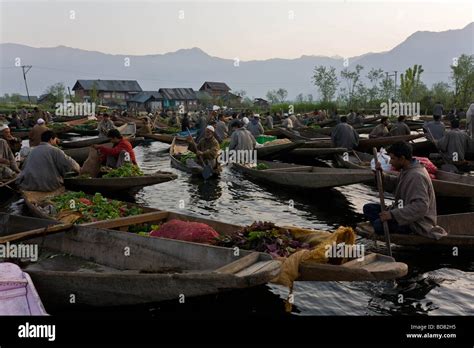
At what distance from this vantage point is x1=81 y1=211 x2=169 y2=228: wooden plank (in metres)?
7.33

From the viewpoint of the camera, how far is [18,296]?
515 centimetres

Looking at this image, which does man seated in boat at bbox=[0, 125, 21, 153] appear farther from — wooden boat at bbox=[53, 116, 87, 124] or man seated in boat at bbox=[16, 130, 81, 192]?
wooden boat at bbox=[53, 116, 87, 124]

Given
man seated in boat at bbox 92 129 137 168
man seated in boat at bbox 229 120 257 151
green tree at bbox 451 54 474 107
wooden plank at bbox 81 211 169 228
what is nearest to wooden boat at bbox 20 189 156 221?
wooden plank at bbox 81 211 169 228

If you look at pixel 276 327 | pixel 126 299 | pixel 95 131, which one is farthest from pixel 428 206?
pixel 95 131

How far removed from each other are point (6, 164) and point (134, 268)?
711 cm

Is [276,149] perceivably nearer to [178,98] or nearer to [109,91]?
[178,98]

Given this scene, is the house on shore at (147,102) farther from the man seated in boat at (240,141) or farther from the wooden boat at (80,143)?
the man seated in boat at (240,141)

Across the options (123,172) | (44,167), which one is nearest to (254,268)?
(44,167)

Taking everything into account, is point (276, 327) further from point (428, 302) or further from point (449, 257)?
point (449, 257)

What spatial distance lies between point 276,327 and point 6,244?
12.3ft

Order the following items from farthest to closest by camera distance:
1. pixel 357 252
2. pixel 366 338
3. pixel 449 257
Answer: pixel 449 257 → pixel 357 252 → pixel 366 338

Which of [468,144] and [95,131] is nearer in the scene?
[468,144]

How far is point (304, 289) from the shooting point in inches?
277

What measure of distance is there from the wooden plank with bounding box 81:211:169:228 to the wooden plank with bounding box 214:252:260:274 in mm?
2865
